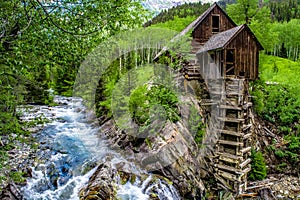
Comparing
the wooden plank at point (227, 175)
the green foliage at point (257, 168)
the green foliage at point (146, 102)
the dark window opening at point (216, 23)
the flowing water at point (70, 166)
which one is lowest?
the green foliage at point (257, 168)

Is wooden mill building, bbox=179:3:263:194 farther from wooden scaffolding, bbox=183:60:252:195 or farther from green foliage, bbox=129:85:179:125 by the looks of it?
green foliage, bbox=129:85:179:125

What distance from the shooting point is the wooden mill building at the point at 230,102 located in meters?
14.0

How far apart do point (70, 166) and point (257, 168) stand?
11.6 m

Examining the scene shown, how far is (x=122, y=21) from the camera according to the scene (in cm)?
598

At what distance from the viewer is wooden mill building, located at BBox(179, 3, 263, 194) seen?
550 inches

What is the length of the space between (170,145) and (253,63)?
7.96 metres

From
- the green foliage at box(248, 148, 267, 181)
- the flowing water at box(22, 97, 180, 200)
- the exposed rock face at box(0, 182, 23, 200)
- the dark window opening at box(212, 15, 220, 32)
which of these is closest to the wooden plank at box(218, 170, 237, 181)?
the green foliage at box(248, 148, 267, 181)

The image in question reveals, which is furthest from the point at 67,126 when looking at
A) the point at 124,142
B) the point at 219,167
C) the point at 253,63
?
the point at 253,63

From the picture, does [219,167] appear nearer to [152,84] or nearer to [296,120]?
[152,84]

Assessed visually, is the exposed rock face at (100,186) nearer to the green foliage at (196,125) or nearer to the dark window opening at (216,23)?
the green foliage at (196,125)

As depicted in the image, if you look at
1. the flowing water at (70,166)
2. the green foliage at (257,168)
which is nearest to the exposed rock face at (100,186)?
the flowing water at (70,166)

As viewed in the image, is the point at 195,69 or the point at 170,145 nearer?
the point at 170,145

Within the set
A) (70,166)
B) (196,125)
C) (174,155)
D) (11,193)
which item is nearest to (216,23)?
(196,125)

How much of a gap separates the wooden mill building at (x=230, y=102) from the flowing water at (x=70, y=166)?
13.8 ft
